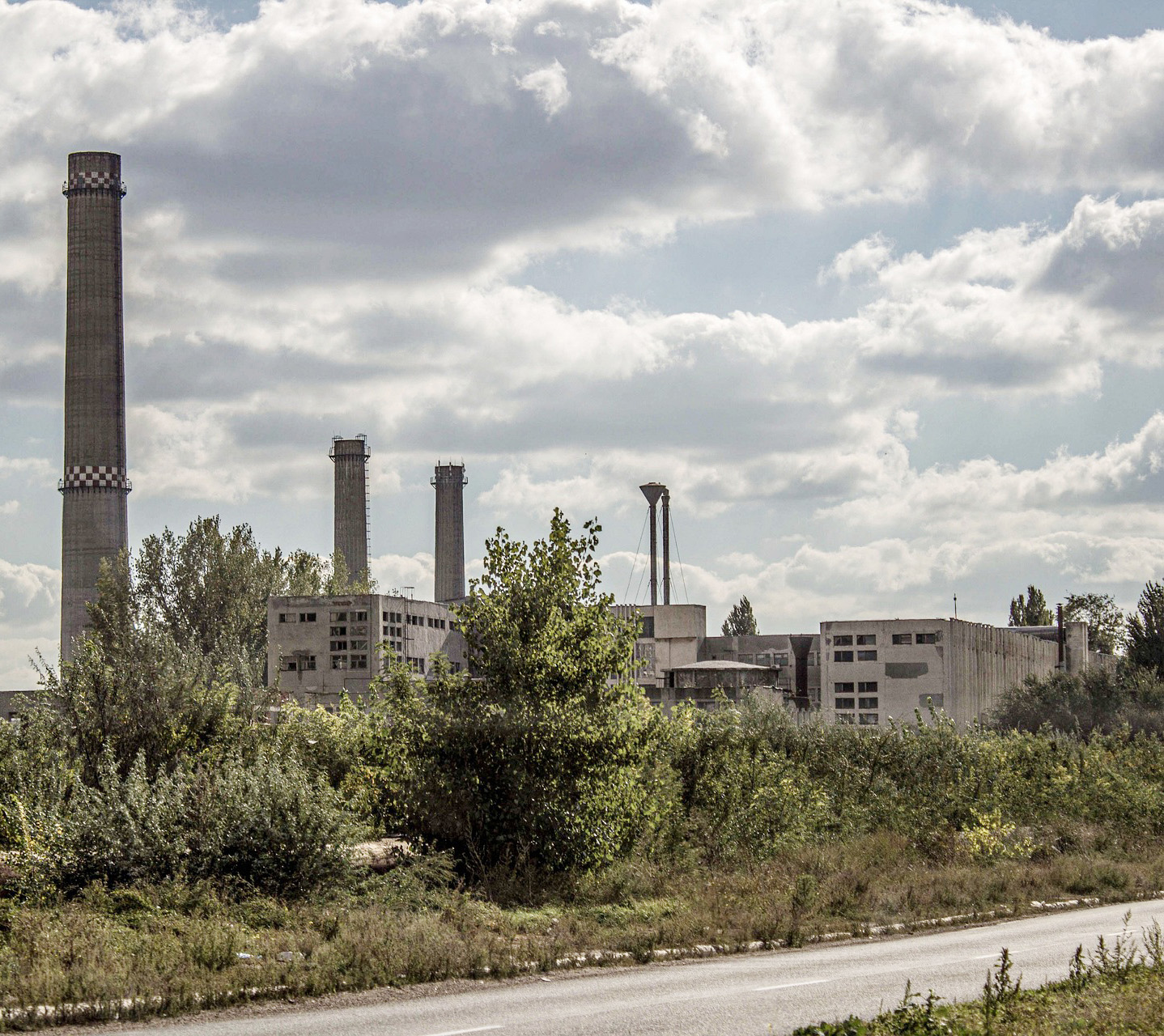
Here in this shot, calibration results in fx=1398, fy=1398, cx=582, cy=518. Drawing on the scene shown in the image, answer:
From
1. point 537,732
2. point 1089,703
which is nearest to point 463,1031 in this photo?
point 537,732

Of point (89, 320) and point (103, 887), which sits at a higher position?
point (89, 320)

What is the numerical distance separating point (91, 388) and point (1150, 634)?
6681cm

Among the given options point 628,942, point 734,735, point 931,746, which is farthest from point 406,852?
point 931,746

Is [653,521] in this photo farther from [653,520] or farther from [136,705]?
[136,705]

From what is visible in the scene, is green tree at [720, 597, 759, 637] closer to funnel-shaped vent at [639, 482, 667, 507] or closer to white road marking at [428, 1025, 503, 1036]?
funnel-shaped vent at [639, 482, 667, 507]

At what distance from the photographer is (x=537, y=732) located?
2214cm

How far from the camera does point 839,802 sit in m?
30.2

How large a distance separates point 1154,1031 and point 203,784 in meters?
13.2

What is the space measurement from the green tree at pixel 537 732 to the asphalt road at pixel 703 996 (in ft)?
14.5

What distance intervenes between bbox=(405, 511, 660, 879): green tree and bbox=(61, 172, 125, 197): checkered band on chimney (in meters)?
75.6

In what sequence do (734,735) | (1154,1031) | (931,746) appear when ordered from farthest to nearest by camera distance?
(931,746) → (734,735) → (1154,1031)

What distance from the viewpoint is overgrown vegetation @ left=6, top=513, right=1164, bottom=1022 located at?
1625cm

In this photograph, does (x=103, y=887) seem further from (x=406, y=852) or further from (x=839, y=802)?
(x=839, y=802)

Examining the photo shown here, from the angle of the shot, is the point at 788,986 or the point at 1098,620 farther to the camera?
the point at 1098,620
